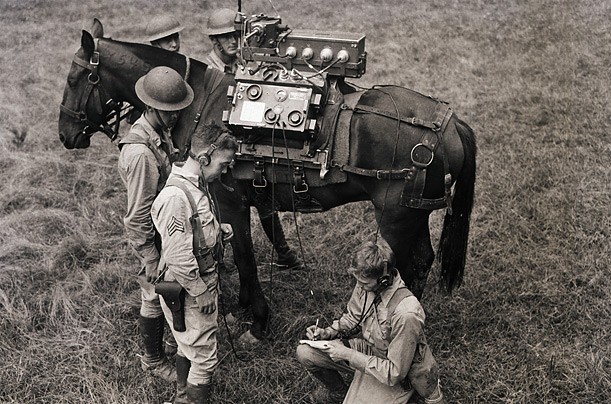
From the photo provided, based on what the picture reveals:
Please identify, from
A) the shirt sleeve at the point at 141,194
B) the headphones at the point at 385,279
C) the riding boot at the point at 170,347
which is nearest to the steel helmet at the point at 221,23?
the shirt sleeve at the point at 141,194

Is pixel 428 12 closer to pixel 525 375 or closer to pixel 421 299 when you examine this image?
pixel 421 299

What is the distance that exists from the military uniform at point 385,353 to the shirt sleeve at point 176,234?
1038 millimetres

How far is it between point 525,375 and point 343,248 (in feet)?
8.07

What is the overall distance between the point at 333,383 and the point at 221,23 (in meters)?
3.83

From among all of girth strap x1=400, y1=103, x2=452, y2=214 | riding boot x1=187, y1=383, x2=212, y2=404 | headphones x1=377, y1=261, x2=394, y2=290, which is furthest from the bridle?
headphones x1=377, y1=261, x2=394, y2=290

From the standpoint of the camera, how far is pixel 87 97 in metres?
5.32

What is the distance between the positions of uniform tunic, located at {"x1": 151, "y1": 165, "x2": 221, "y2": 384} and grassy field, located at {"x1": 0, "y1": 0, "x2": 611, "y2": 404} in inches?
30.0

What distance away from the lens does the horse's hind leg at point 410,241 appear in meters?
4.96

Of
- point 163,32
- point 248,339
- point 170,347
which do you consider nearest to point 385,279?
point 248,339

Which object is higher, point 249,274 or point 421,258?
point 421,258

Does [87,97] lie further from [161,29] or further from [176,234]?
[176,234]

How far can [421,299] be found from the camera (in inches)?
233

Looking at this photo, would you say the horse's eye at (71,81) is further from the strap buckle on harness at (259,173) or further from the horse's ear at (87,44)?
the strap buckle on harness at (259,173)

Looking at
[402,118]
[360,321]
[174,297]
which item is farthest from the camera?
[402,118]
